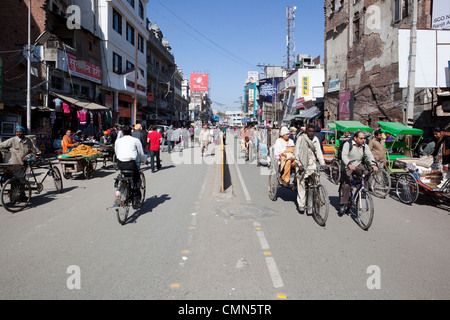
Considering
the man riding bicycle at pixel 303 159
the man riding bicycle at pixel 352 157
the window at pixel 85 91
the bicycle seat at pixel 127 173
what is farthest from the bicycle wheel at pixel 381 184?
the window at pixel 85 91

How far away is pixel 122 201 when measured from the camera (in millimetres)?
6371

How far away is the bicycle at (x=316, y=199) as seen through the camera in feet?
21.1

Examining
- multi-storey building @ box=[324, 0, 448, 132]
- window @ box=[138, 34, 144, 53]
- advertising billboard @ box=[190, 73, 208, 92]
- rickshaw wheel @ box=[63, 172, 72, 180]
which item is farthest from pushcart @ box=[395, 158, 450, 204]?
advertising billboard @ box=[190, 73, 208, 92]

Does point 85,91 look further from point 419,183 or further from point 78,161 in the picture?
point 419,183

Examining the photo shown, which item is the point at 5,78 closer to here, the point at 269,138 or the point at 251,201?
the point at 269,138

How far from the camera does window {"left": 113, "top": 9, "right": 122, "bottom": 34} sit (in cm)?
2972

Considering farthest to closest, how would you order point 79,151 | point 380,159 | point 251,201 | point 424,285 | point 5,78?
point 5,78 → point 79,151 → point 380,159 → point 251,201 → point 424,285

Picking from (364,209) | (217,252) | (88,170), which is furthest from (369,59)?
(217,252)

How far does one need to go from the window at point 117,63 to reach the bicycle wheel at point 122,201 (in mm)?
25976

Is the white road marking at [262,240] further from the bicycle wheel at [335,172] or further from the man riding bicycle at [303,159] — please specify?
the bicycle wheel at [335,172]

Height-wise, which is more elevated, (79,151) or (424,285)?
(79,151)

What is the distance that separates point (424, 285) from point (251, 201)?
4.99m
